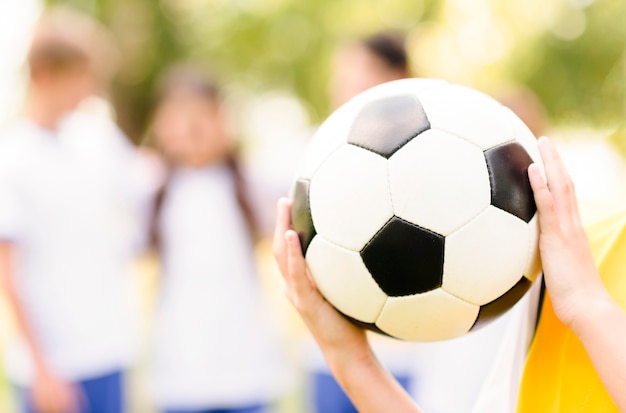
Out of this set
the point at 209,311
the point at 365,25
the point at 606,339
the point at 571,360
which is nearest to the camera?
the point at 606,339

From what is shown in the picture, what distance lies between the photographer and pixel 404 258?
56.0 inches

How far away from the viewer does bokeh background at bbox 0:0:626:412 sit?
14.9 metres

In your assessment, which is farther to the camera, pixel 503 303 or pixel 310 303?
pixel 310 303

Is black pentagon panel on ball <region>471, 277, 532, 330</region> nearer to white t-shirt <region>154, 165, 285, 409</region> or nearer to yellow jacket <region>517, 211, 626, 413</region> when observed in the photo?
yellow jacket <region>517, 211, 626, 413</region>

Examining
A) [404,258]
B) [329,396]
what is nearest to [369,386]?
[404,258]

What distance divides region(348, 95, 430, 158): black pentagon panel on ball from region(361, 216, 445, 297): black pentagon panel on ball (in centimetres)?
16

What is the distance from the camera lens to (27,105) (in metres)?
3.84

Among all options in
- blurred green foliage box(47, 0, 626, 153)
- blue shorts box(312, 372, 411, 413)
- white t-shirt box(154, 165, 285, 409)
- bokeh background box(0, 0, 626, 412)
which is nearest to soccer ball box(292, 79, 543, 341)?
blue shorts box(312, 372, 411, 413)

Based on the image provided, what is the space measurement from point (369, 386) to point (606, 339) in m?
0.55

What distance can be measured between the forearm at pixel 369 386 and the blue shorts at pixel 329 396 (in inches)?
69.4

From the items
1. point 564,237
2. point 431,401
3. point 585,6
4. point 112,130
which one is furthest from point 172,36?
point 564,237

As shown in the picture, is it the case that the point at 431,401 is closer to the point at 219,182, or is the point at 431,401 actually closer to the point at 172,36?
the point at 219,182

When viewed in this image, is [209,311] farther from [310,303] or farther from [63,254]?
[310,303]

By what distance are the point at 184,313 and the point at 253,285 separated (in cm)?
39
